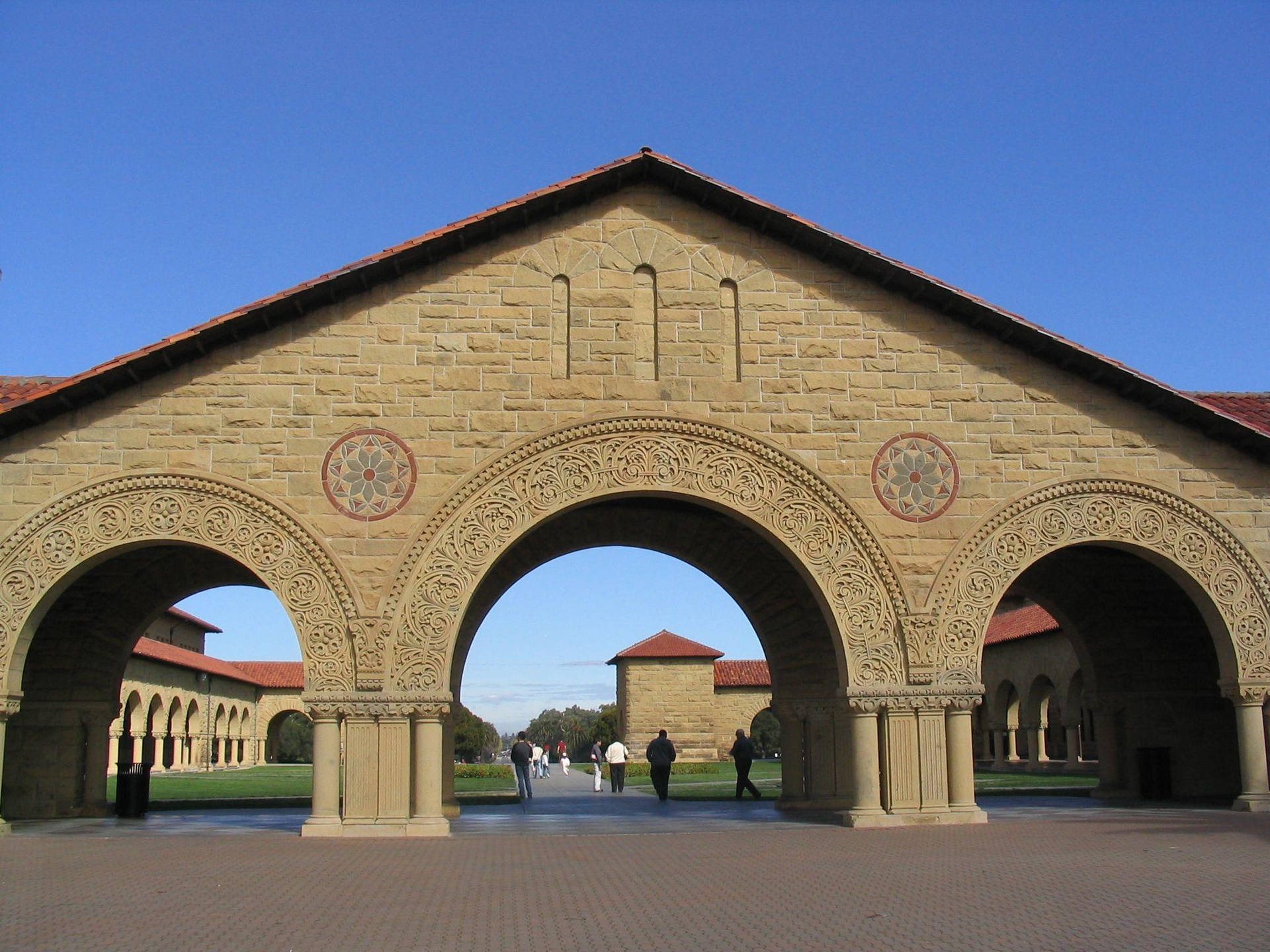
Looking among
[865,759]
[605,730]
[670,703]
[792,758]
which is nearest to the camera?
[865,759]

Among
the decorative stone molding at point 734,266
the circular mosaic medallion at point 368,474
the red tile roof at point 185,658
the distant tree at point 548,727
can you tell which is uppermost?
the decorative stone molding at point 734,266

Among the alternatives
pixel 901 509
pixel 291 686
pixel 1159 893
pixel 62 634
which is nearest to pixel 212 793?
pixel 62 634

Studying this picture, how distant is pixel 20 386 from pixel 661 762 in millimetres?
11731

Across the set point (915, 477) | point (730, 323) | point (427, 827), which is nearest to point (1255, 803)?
point (915, 477)

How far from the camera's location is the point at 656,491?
15133mm

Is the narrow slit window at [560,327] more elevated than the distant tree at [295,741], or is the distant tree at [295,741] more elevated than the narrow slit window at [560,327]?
the narrow slit window at [560,327]

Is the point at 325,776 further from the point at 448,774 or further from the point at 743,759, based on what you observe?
the point at 743,759

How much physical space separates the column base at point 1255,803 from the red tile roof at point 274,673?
42828 mm

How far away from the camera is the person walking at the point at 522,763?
20922 mm

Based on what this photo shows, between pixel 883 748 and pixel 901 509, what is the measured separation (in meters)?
2.99

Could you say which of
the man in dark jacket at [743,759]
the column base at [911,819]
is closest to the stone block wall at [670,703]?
the man in dark jacket at [743,759]

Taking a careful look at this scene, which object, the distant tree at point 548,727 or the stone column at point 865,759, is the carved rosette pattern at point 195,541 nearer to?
the stone column at point 865,759

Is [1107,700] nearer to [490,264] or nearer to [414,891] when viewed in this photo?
[490,264]

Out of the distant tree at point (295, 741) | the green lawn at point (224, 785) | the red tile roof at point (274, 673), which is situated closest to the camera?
the green lawn at point (224, 785)
